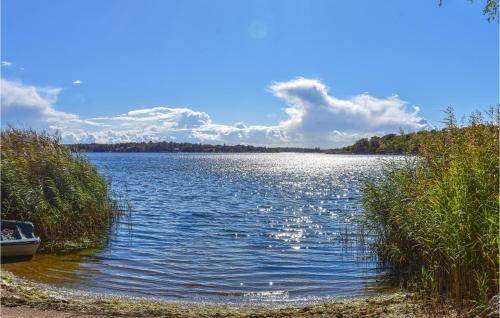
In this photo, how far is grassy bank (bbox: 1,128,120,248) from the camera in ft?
57.2

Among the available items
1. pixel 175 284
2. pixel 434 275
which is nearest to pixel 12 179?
pixel 175 284

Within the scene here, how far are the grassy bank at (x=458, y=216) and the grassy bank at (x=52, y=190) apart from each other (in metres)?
12.3

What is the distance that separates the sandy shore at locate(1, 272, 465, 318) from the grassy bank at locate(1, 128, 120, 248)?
19.6 feet

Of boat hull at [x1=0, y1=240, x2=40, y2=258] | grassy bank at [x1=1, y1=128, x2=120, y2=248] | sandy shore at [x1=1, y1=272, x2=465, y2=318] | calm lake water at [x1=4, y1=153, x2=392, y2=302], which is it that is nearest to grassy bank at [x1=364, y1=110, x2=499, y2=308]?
sandy shore at [x1=1, y1=272, x2=465, y2=318]

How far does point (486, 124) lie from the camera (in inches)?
450

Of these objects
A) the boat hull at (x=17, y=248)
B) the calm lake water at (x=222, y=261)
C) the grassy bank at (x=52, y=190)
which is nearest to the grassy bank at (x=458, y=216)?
the calm lake water at (x=222, y=261)

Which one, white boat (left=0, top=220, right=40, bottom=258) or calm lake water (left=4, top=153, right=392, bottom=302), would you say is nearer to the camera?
calm lake water (left=4, top=153, right=392, bottom=302)

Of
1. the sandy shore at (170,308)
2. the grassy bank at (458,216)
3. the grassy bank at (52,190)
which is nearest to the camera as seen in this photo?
the grassy bank at (458,216)

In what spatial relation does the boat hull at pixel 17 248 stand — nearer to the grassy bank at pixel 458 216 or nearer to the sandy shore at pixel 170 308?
the sandy shore at pixel 170 308

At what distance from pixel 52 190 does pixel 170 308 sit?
9781 millimetres

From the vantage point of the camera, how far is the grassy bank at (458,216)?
8836 millimetres

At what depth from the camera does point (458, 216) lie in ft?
29.6

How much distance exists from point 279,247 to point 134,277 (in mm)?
7074

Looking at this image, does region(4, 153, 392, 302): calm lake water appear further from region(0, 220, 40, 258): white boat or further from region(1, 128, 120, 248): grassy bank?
region(1, 128, 120, 248): grassy bank
